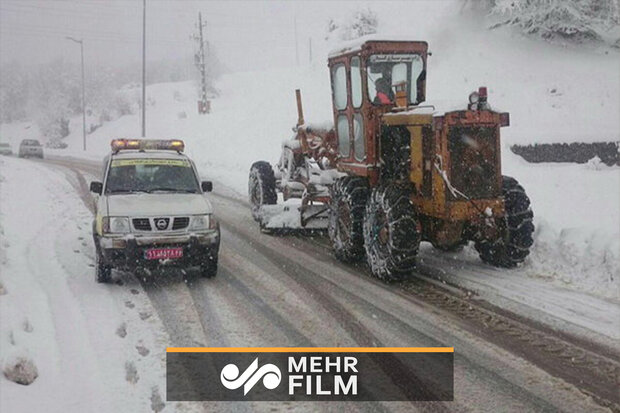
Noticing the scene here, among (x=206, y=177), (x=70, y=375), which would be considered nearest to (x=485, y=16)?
(x=206, y=177)

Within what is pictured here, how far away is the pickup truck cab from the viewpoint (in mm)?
7562

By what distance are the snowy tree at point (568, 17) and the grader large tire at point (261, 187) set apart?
1599cm

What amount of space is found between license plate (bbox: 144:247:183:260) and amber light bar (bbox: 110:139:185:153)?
3.16 meters

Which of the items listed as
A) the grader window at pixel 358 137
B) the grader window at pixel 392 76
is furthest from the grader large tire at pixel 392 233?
the grader window at pixel 392 76

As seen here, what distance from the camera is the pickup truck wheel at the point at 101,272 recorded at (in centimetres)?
772

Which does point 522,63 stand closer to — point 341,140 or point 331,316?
point 341,140

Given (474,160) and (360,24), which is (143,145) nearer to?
(474,160)

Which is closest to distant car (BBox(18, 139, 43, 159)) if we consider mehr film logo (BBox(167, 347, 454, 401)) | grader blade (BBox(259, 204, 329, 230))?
grader blade (BBox(259, 204, 329, 230))

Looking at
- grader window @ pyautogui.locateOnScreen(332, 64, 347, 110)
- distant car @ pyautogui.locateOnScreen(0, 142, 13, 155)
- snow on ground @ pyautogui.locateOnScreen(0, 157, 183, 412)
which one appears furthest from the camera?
distant car @ pyautogui.locateOnScreen(0, 142, 13, 155)

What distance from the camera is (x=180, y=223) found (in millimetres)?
7863

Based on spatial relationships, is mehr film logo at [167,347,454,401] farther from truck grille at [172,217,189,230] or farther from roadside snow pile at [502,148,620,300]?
roadside snow pile at [502,148,620,300]

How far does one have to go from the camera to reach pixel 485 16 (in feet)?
97.0

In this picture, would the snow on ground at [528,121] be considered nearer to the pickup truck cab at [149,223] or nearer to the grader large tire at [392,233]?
the grader large tire at [392,233]

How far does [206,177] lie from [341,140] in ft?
44.9
